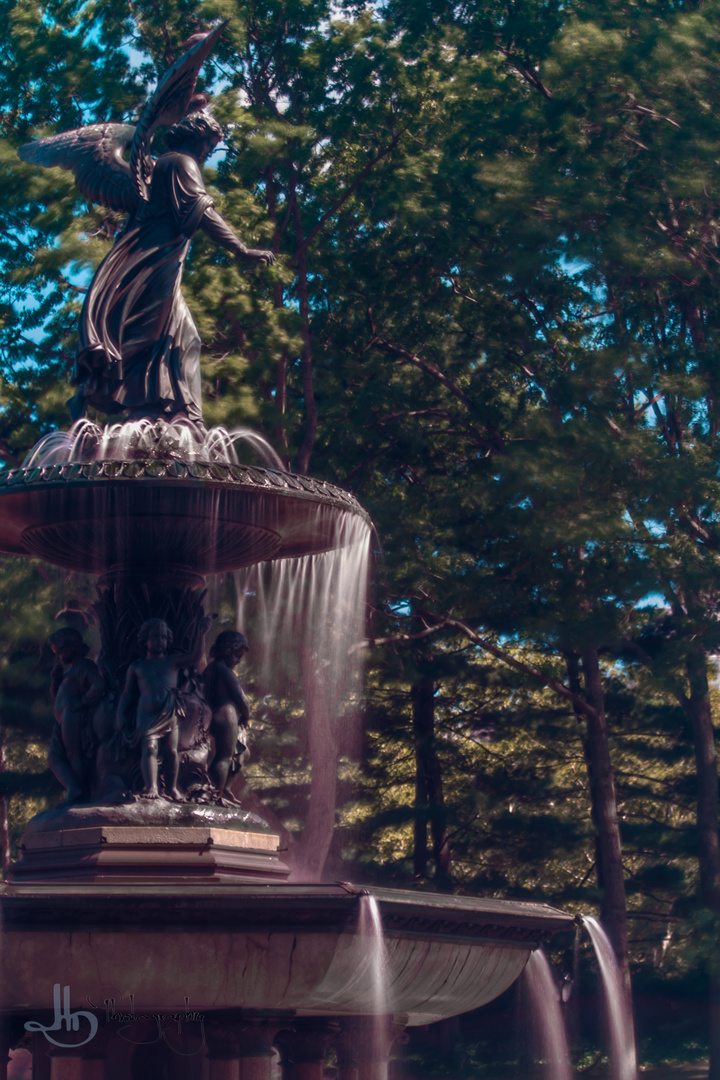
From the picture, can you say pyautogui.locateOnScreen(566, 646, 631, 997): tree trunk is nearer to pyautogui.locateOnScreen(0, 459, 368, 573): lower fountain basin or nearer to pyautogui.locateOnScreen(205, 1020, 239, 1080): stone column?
pyautogui.locateOnScreen(0, 459, 368, 573): lower fountain basin

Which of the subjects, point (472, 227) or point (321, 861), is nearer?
point (321, 861)

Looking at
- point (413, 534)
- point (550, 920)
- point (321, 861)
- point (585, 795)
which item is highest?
point (413, 534)

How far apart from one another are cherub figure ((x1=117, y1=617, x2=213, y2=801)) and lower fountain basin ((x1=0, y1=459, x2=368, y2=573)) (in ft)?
2.09

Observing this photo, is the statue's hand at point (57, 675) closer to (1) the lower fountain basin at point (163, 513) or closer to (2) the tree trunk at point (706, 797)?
(1) the lower fountain basin at point (163, 513)

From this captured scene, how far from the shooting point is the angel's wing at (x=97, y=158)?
10.1 m

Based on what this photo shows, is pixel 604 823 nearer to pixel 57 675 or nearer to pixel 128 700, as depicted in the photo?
pixel 57 675

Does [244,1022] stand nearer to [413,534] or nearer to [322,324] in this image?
[413,534]

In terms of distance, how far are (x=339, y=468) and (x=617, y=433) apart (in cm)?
497

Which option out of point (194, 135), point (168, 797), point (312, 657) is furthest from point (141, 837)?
point (312, 657)

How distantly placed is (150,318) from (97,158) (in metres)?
1.61

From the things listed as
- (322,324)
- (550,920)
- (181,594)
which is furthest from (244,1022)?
(322,324)

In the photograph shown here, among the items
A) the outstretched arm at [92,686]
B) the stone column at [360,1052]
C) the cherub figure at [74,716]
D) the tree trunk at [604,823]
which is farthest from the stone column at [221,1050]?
the tree trunk at [604,823]

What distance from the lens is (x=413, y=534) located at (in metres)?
19.2

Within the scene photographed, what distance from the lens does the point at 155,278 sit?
953 centimetres
